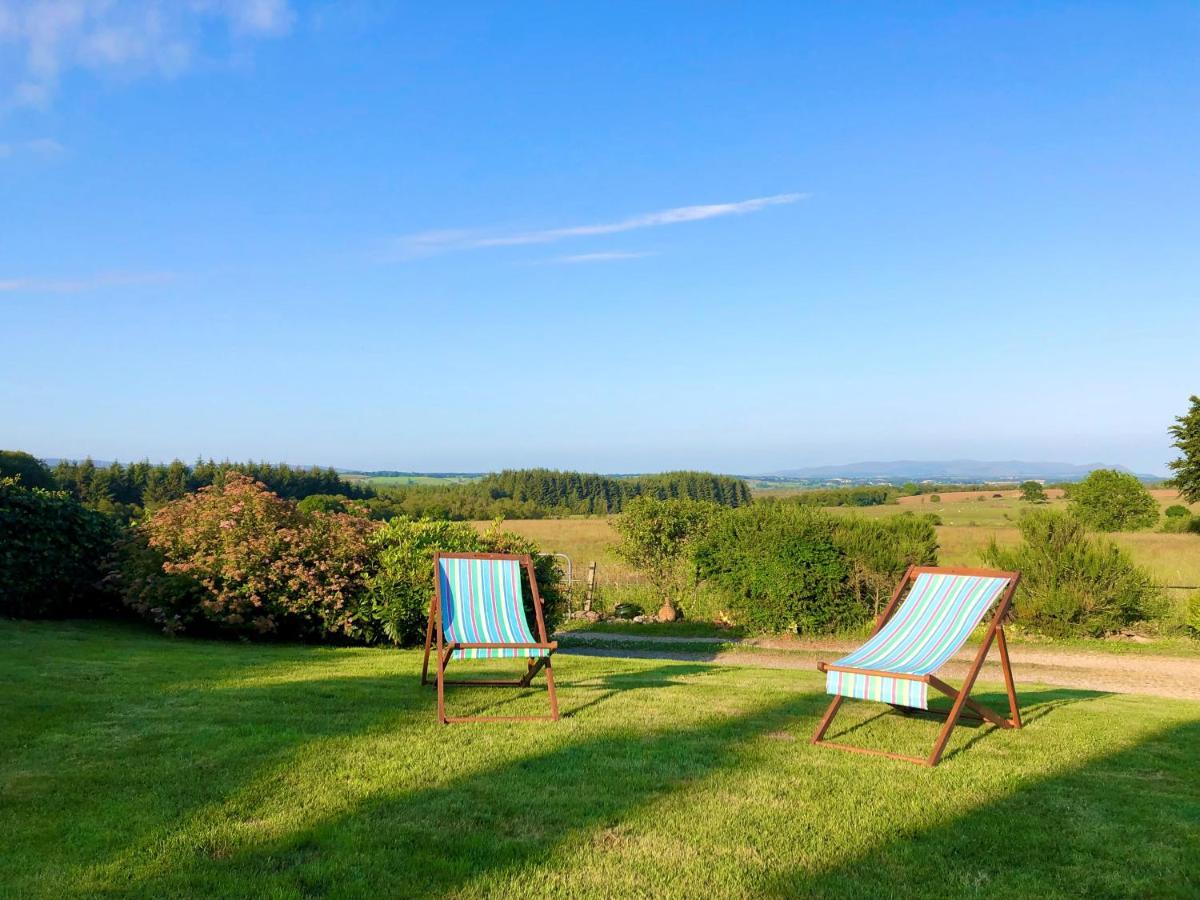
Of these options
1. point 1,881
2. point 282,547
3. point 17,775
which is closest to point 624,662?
point 282,547

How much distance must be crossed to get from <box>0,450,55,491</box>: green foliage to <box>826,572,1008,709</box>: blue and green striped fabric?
1477 inches

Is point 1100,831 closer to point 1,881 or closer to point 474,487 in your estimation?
point 1,881

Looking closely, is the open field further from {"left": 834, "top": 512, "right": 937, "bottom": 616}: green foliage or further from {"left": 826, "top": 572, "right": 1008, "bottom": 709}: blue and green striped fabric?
{"left": 826, "top": 572, "right": 1008, "bottom": 709}: blue and green striped fabric

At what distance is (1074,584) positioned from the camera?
12.7 meters

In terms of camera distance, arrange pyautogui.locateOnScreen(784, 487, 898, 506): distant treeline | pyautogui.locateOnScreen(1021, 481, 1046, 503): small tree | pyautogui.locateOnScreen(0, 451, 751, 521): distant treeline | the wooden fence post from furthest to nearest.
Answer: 1. pyautogui.locateOnScreen(1021, 481, 1046, 503): small tree
2. pyautogui.locateOnScreen(784, 487, 898, 506): distant treeline
3. pyautogui.locateOnScreen(0, 451, 751, 521): distant treeline
4. the wooden fence post

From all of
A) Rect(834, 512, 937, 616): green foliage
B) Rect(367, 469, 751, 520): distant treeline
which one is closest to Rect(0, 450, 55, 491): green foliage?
Rect(367, 469, 751, 520): distant treeline

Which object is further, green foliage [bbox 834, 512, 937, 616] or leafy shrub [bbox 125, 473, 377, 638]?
green foliage [bbox 834, 512, 937, 616]

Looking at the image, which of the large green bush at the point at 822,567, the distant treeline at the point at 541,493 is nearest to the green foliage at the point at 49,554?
the large green bush at the point at 822,567

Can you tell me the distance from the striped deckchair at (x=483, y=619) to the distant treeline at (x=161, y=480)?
40.6m

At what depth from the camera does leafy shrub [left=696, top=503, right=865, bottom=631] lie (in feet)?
44.5

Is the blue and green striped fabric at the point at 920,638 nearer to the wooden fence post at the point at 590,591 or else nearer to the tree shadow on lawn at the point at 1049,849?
the tree shadow on lawn at the point at 1049,849

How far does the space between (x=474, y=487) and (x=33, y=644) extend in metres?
60.1

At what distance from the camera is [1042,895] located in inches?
122

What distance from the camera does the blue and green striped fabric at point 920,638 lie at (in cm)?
492
